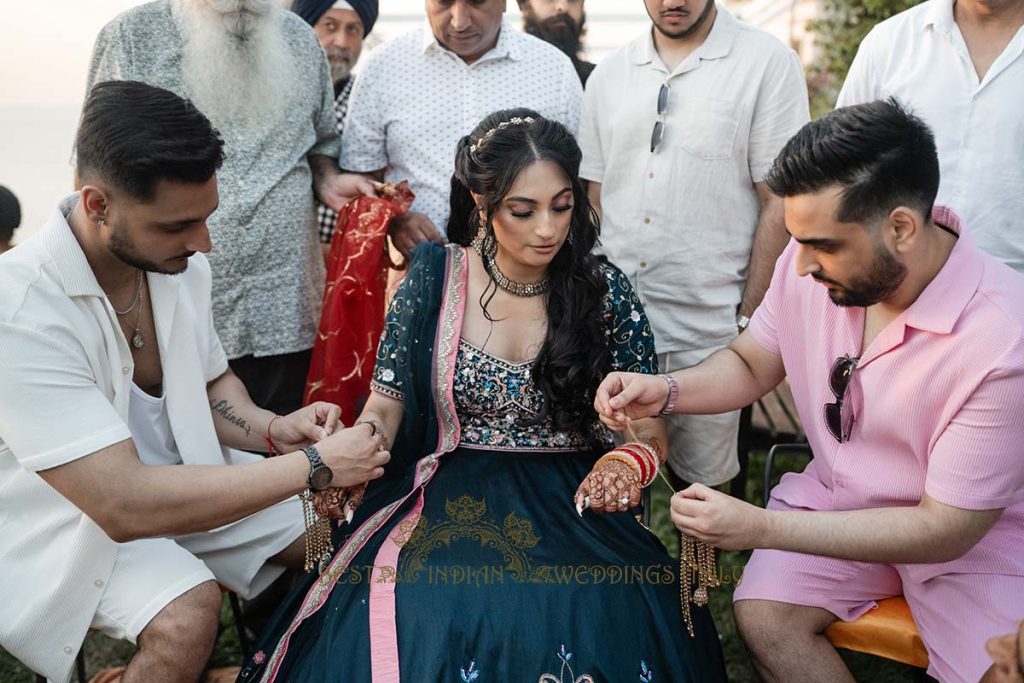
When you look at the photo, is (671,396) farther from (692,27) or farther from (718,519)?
(692,27)

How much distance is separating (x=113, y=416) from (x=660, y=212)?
2.20 m

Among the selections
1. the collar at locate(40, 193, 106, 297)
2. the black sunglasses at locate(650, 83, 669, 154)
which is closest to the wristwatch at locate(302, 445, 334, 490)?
the collar at locate(40, 193, 106, 297)

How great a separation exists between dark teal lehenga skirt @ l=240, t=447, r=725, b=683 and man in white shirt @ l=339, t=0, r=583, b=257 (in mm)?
1496

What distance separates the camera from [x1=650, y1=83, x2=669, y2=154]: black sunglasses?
149 inches

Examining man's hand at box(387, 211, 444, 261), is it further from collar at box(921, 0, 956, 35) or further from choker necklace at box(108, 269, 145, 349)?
collar at box(921, 0, 956, 35)

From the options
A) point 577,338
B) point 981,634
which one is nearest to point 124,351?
point 577,338

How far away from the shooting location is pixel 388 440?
10.4 feet

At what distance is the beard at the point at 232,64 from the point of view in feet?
12.9

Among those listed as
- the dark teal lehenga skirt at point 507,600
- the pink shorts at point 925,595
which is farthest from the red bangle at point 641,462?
the pink shorts at point 925,595

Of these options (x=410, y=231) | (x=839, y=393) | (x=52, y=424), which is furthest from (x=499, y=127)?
(x=52, y=424)

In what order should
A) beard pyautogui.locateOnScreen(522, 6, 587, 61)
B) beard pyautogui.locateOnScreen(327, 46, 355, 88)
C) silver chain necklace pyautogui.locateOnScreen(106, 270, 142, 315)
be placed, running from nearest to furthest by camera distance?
silver chain necklace pyautogui.locateOnScreen(106, 270, 142, 315) < beard pyautogui.locateOnScreen(327, 46, 355, 88) < beard pyautogui.locateOnScreen(522, 6, 587, 61)

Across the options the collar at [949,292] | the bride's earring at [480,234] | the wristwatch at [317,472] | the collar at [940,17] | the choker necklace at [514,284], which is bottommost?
the wristwatch at [317,472]

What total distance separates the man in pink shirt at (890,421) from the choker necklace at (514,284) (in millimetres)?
472

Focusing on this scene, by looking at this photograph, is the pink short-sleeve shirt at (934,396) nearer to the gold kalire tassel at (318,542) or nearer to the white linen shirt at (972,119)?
the white linen shirt at (972,119)
